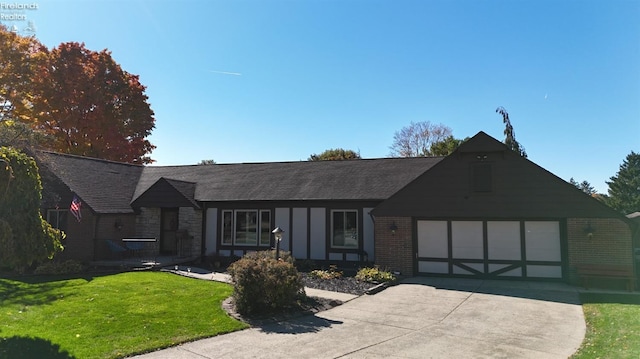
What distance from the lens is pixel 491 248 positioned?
48.0 feet

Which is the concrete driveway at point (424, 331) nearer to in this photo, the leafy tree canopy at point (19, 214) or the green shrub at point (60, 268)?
the leafy tree canopy at point (19, 214)

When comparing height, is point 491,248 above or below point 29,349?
above

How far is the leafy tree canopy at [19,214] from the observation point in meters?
7.58

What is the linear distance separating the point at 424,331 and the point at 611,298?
6984mm

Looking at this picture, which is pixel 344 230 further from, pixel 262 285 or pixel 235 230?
pixel 262 285

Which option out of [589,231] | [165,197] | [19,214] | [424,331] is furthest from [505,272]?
[165,197]

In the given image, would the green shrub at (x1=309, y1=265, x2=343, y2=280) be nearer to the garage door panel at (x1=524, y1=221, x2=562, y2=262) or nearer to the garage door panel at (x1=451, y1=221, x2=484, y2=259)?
the garage door panel at (x1=451, y1=221, x2=484, y2=259)

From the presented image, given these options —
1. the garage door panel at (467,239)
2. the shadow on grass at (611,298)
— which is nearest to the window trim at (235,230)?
the garage door panel at (467,239)

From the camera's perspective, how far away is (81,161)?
2111 cm

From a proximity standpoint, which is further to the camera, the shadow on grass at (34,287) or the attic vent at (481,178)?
the attic vent at (481,178)

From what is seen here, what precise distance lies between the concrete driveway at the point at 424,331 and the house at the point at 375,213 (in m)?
2.77

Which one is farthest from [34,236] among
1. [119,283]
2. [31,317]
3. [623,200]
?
[623,200]

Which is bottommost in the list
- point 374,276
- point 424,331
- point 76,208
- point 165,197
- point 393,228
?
point 424,331

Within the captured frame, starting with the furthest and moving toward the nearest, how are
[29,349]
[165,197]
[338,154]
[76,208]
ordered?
[338,154], [165,197], [76,208], [29,349]
